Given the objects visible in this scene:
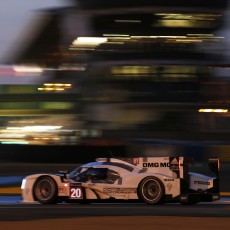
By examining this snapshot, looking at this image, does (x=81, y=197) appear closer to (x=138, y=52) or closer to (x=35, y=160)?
(x=35, y=160)

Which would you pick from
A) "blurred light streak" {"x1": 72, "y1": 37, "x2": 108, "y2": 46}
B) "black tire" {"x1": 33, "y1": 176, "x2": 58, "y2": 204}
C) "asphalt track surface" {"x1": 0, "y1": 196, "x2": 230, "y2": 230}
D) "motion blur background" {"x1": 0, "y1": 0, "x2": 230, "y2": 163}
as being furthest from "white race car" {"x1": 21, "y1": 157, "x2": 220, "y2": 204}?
"blurred light streak" {"x1": 72, "y1": 37, "x2": 108, "y2": 46}

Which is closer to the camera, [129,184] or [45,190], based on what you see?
[129,184]

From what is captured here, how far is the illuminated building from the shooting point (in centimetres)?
7012

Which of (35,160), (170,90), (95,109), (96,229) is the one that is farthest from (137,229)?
(95,109)

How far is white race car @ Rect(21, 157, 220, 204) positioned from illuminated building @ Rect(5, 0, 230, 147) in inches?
2074

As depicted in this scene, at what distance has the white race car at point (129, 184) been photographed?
15.1m

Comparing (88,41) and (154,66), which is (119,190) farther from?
(88,41)

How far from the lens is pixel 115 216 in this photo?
508 inches

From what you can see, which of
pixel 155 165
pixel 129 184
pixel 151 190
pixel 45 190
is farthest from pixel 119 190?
pixel 45 190

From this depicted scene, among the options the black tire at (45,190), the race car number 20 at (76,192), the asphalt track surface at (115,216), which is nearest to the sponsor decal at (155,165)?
the asphalt track surface at (115,216)

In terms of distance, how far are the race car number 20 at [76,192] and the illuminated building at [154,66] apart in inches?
2075

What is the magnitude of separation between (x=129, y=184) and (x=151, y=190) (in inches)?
18.5

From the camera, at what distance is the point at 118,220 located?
12250mm

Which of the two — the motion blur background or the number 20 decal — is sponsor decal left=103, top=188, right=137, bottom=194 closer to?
the number 20 decal
